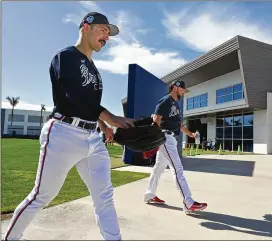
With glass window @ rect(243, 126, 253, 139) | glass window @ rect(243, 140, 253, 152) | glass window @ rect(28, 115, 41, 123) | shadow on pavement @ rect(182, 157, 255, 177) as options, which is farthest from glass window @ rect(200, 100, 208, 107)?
glass window @ rect(28, 115, 41, 123)

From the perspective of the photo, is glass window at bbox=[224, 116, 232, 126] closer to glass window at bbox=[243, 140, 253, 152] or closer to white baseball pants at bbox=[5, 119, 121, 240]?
glass window at bbox=[243, 140, 253, 152]

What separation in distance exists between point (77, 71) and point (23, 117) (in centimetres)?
11090

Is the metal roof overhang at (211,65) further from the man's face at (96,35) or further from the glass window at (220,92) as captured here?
the man's face at (96,35)

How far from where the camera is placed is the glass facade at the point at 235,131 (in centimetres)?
2889

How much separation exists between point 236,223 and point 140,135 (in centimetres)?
198

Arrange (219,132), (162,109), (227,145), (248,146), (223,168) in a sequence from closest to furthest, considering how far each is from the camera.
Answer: (162,109) → (223,168) → (248,146) → (227,145) → (219,132)

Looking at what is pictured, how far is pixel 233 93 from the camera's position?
96.1 feet

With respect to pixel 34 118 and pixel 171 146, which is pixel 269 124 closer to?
pixel 171 146

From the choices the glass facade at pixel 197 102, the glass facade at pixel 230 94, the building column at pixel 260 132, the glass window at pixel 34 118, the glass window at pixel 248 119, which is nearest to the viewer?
the building column at pixel 260 132

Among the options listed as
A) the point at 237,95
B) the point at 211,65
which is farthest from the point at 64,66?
the point at 237,95

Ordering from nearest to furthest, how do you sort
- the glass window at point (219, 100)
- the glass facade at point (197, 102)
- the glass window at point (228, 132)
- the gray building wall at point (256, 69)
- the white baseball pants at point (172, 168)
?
the white baseball pants at point (172, 168), the gray building wall at point (256, 69), the glass window at point (219, 100), the glass window at point (228, 132), the glass facade at point (197, 102)

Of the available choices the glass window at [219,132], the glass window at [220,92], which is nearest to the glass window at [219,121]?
the glass window at [219,132]

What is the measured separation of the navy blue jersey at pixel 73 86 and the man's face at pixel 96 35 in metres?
0.19

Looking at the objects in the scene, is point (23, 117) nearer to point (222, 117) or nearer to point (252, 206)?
point (222, 117)
